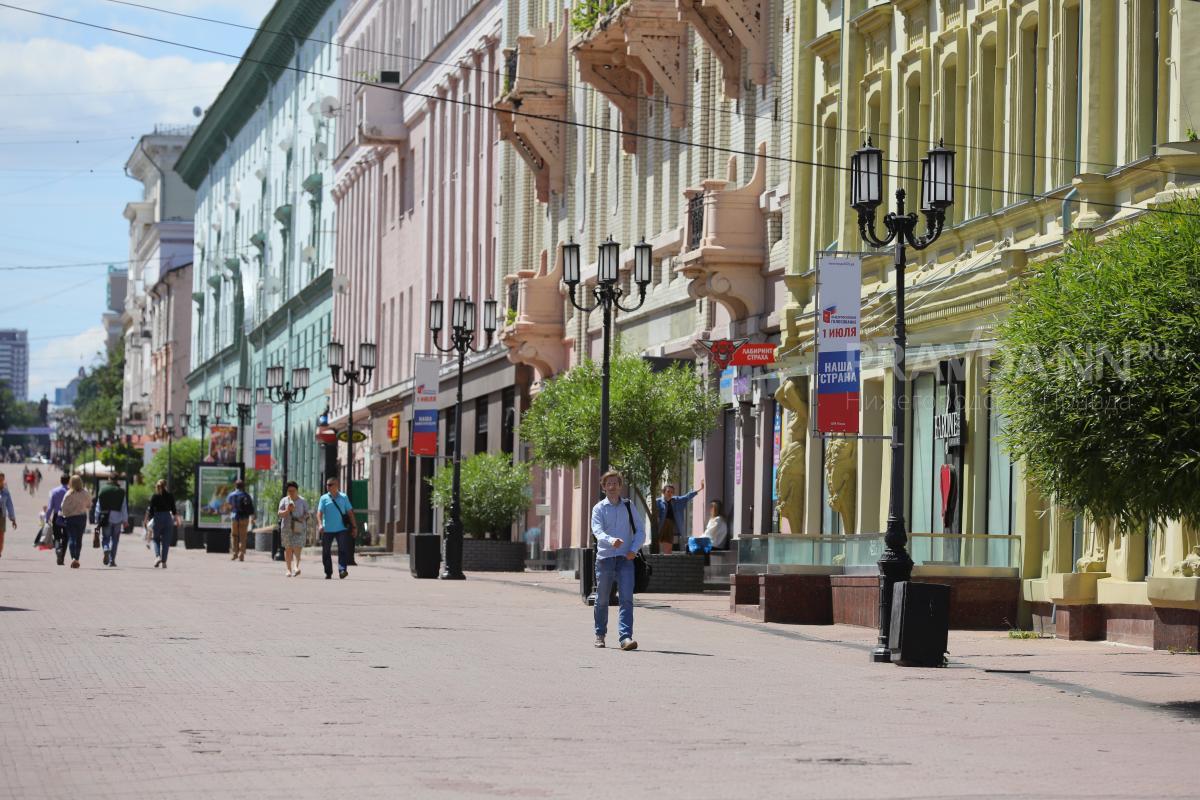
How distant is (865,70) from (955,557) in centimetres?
1071

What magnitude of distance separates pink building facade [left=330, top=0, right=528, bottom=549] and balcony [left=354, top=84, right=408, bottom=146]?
0.05 m

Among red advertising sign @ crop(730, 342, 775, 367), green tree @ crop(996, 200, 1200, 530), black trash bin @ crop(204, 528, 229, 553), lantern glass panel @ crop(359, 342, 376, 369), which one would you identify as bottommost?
black trash bin @ crop(204, 528, 229, 553)

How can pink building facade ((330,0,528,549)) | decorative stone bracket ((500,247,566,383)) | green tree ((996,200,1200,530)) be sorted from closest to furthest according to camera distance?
green tree ((996,200,1200,530)) → decorative stone bracket ((500,247,566,383)) → pink building facade ((330,0,528,549))

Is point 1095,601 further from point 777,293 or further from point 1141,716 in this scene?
point 777,293

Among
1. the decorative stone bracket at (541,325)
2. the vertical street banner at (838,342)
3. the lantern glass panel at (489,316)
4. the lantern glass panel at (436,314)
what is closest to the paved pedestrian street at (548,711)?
the vertical street banner at (838,342)

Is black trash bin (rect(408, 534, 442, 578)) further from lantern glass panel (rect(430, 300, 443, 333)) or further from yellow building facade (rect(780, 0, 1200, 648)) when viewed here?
yellow building facade (rect(780, 0, 1200, 648))

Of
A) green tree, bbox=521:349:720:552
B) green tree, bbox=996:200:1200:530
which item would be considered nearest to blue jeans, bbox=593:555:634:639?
green tree, bbox=996:200:1200:530

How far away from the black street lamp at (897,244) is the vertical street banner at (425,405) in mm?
29062

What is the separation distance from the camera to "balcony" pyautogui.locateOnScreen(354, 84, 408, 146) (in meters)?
75.1

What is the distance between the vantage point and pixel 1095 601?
82.2 feet

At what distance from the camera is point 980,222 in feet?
95.1

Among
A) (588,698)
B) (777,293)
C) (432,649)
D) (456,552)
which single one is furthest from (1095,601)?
(456,552)

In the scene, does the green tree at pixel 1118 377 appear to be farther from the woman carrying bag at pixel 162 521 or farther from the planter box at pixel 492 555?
the planter box at pixel 492 555

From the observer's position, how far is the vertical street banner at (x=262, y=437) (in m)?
71.8
